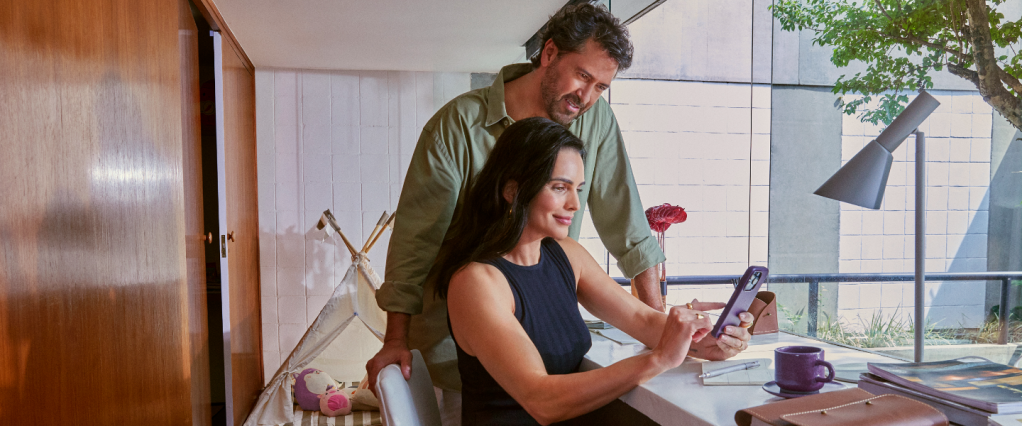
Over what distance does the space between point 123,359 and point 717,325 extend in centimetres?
149

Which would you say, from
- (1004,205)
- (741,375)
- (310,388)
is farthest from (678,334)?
(310,388)

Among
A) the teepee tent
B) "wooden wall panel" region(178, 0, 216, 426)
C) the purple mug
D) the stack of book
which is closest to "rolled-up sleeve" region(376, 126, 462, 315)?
the purple mug

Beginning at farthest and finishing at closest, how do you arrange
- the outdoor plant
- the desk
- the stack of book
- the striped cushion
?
the striped cushion, the outdoor plant, the desk, the stack of book

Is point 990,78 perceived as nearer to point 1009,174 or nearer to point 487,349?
point 1009,174

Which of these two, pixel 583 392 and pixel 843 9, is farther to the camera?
pixel 843 9

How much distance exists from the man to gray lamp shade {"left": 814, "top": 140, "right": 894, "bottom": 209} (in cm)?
69

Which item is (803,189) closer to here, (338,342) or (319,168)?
(338,342)

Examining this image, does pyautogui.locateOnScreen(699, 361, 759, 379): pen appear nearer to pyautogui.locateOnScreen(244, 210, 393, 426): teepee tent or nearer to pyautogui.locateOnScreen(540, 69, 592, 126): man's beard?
pyautogui.locateOnScreen(540, 69, 592, 126): man's beard

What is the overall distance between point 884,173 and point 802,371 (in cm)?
35

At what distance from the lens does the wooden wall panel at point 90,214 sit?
124 centimetres

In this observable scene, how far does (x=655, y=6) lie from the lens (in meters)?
3.00

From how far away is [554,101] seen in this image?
5.53ft

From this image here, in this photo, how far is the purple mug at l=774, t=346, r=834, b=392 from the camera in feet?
3.52

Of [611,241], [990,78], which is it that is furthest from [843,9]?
[611,241]
